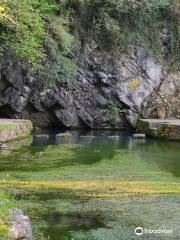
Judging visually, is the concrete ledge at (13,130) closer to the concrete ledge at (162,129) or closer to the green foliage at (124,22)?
the concrete ledge at (162,129)

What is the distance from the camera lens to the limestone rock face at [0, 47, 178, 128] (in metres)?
30.3

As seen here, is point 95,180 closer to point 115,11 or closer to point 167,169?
point 167,169

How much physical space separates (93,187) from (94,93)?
58.4 feet

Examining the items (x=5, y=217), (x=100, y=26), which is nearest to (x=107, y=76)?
(x=100, y=26)

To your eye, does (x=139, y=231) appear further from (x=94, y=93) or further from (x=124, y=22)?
(x=124, y=22)

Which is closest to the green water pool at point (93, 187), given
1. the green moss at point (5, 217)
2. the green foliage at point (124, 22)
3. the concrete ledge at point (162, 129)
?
the green moss at point (5, 217)

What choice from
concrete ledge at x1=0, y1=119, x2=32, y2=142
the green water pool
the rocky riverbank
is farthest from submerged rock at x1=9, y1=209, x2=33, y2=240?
the rocky riverbank

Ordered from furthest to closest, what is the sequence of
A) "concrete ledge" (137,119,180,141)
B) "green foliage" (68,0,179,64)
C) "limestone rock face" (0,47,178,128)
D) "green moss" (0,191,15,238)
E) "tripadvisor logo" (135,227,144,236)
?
"green foliage" (68,0,179,64)
"limestone rock face" (0,47,178,128)
"concrete ledge" (137,119,180,141)
"tripadvisor logo" (135,227,144,236)
"green moss" (0,191,15,238)

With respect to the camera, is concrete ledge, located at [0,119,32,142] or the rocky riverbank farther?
the rocky riverbank

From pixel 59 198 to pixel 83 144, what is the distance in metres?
10.6

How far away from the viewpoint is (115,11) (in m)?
31.2

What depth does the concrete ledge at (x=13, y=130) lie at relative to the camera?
2303 centimetres

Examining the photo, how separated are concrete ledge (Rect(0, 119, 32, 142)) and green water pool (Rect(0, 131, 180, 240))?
0.79 metres

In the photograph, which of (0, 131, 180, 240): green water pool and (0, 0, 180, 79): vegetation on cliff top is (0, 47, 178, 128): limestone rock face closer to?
(0, 0, 180, 79): vegetation on cliff top
